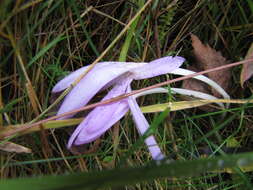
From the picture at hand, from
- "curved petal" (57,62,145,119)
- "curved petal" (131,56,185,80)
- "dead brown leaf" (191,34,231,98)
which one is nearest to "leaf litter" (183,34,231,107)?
"dead brown leaf" (191,34,231,98)

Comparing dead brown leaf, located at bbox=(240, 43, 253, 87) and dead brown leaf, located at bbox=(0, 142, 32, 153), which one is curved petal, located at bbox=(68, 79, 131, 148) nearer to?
dead brown leaf, located at bbox=(0, 142, 32, 153)

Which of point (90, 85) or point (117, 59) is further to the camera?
point (117, 59)

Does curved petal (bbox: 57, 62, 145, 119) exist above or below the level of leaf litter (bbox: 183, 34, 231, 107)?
above

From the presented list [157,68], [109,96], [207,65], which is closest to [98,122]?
[109,96]

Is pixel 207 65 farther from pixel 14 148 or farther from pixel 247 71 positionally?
pixel 14 148

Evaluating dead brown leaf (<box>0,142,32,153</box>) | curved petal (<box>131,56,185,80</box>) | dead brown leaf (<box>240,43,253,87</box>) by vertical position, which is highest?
curved petal (<box>131,56,185,80</box>)

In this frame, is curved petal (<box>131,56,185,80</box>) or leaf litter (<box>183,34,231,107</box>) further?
leaf litter (<box>183,34,231,107</box>)

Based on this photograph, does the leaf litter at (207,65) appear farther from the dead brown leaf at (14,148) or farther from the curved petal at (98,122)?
the dead brown leaf at (14,148)

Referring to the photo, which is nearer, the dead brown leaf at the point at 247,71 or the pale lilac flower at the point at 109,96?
the pale lilac flower at the point at 109,96

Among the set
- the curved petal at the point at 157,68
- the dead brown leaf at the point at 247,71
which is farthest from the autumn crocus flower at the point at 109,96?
the dead brown leaf at the point at 247,71
